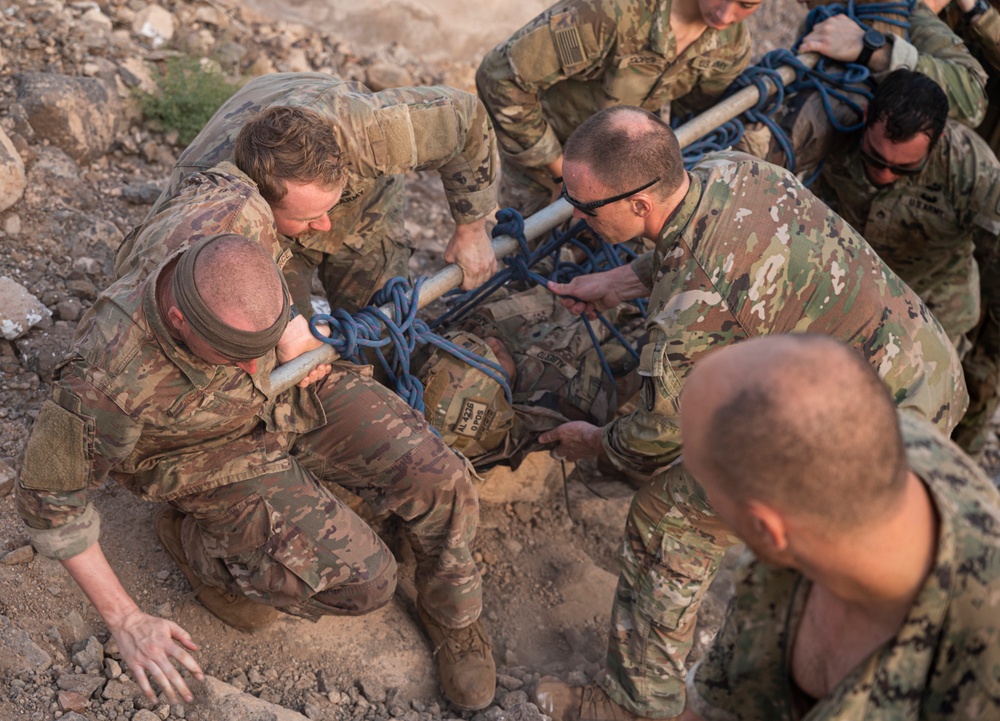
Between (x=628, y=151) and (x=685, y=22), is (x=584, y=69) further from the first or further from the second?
(x=628, y=151)

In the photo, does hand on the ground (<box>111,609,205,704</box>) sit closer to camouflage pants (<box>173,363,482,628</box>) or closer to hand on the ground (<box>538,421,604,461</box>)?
camouflage pants (<box>173,363,482,628</box>)

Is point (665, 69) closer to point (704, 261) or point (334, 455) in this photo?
point (704, 261)

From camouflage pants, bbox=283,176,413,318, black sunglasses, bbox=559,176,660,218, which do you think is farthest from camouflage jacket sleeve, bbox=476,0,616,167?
black sunglasses, bbox=559,176,660,218

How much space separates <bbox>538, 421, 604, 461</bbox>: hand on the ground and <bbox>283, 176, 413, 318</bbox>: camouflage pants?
3.29ft

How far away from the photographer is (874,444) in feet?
5.42

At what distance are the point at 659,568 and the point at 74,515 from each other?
76.5 inches

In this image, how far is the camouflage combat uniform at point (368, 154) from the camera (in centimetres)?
367

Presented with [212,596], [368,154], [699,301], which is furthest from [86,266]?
[699,301]

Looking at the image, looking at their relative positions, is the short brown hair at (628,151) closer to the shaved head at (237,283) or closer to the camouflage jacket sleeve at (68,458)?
the shaved head at (237,283)

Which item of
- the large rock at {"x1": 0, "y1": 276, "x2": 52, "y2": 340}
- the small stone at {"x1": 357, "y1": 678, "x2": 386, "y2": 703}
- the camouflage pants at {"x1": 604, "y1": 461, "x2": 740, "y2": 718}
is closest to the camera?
the camouflage pants at {"x1": 604, "y1": 461, "x2": 740, "y2": 718}

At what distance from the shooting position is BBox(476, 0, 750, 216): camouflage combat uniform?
4379 mm

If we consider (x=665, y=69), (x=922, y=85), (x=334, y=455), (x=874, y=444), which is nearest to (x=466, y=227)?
(x=334, y=455)

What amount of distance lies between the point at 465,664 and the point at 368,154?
1921mm

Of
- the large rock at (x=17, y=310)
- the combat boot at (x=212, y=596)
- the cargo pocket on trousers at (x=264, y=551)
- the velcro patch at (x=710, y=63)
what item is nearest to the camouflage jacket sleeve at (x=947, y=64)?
the velcro patch at (x=710, y=63)
